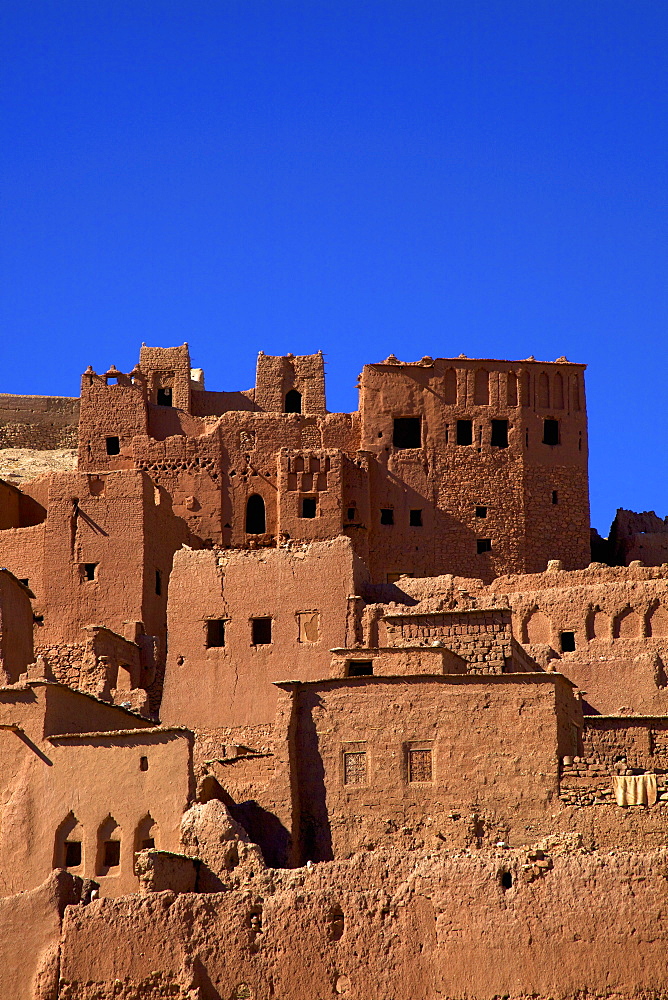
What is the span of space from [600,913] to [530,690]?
5.70 meters

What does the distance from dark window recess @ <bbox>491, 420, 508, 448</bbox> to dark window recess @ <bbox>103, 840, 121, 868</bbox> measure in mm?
21095

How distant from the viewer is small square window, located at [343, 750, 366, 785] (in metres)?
32.2

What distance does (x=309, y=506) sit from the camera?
4775 cm

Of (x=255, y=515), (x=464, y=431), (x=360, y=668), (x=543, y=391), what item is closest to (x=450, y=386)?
(x=464, y=431)

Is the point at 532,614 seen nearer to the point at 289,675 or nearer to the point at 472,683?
the point at 289,675

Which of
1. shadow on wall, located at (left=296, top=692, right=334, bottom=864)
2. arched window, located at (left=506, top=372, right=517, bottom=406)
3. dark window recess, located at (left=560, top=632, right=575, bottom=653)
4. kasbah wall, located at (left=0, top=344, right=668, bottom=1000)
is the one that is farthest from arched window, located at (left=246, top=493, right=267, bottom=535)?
shadow on wall, located at (left=296, top=692, right=334, bottom=864)

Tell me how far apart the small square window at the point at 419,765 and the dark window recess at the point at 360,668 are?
2853 mm

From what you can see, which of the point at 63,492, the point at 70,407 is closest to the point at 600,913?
the point at 63,492

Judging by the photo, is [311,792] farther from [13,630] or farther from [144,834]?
[13,630]

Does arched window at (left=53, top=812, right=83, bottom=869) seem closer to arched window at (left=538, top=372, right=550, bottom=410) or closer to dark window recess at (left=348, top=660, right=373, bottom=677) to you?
dark window recess at (left=348, top=660, right=373, bottom=677)

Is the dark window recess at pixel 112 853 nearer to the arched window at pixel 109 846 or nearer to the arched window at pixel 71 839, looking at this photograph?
the arched window at pixel 109 846

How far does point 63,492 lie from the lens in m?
43.2

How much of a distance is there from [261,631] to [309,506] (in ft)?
31.1

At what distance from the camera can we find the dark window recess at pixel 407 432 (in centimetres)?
5009
